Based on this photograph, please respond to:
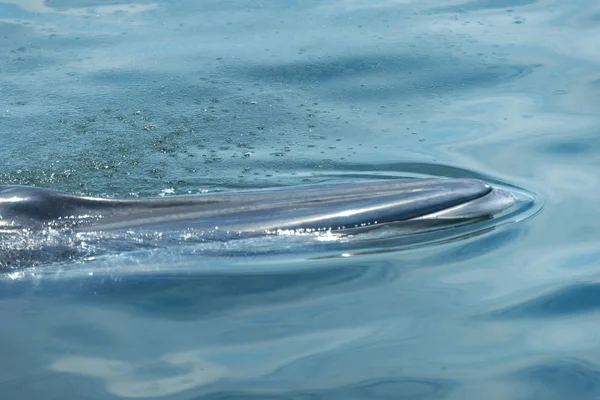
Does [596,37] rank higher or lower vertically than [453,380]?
higher

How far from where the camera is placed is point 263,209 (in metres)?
8.73

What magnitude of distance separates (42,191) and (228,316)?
1947mm

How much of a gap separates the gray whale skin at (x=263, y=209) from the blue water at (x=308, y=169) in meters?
0.33

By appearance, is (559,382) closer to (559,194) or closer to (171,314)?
(171,314)

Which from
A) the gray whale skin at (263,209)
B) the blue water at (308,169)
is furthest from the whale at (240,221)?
the blue water at (308,169)

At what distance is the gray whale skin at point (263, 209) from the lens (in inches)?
328

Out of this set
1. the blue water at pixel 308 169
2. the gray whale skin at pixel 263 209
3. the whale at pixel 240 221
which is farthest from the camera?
the gray whale skin at pixel 263 209

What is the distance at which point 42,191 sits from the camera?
27.5 feet

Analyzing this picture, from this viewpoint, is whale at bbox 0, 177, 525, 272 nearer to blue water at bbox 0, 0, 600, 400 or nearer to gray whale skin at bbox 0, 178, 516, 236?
gray whale skin at bbox 0, 178, 516, 236

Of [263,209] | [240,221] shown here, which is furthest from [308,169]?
[240,221]

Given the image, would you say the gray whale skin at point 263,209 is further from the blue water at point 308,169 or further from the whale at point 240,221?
the blue water at point 308,169

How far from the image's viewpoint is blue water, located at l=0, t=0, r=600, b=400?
276 inches

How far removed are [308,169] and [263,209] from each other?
7.64ft

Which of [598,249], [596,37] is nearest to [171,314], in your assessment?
[598,249]
